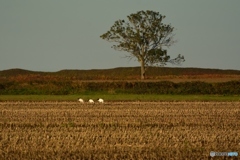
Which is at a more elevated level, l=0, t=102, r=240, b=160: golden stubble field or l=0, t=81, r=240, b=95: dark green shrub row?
l=0, t=81, r=240, b=95: dark green shrub row

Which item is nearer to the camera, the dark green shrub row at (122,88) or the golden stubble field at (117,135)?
the golden stubble field at (117,135)

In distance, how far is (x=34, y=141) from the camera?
59.2 ft

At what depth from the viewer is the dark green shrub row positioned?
56.0 metres

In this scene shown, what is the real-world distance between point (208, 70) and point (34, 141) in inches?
3365

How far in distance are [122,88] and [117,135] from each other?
3844 centimetres

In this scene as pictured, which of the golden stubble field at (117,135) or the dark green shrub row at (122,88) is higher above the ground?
the dark green shrub row at (122,88)

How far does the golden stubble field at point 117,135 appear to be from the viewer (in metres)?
15.9

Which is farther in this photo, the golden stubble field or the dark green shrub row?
the dark green shrub row

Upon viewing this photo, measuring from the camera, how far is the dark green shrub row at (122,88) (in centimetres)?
5603

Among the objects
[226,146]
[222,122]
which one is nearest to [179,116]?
[222,122]

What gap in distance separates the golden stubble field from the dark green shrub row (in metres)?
26.7

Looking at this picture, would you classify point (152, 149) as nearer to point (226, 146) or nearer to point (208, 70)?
point (226, 146)

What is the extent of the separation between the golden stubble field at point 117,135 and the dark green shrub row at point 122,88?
2669 cm

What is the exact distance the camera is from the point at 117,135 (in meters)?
19.5
